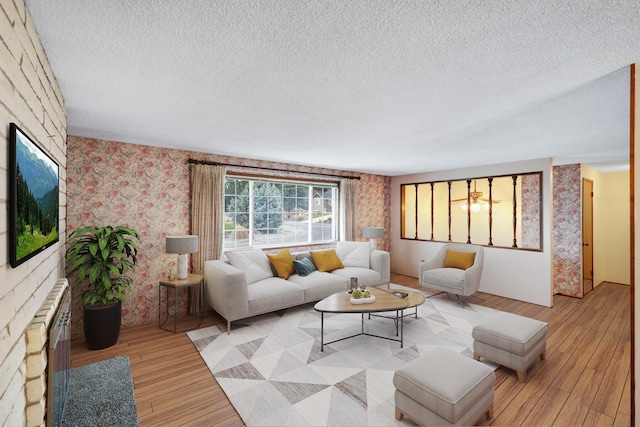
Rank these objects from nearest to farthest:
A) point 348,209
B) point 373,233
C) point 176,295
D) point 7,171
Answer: point 7,171 < point 176,295 < point 373,233 < point 348,209

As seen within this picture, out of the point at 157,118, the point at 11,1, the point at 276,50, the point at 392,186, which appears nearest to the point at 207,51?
the point at 276,50

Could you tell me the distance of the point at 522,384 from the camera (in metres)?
2.54

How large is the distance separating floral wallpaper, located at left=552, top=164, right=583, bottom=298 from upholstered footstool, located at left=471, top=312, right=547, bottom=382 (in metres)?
2.99

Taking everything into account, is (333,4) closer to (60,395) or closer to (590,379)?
(60,395)

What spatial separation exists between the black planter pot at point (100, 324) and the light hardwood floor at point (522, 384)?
0.09 metres

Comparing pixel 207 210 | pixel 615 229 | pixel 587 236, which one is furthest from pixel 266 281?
pixel 615 229

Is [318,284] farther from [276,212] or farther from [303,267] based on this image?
[276,212]

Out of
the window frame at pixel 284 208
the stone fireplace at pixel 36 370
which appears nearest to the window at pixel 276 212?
the window frame at pixel 284 208

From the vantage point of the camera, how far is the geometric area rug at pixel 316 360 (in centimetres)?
221

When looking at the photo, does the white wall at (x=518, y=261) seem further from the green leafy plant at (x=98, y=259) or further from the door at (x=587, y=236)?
the green leafy plant at (x=98, y=259)

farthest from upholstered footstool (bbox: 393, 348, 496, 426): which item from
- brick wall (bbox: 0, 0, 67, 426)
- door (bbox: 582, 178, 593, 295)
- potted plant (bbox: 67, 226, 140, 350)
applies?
door (bbox: 582, 178, 593, 295)

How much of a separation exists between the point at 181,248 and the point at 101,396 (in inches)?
65.0

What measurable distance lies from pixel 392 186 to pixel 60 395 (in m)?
6.38

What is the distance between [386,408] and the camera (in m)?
2.22
